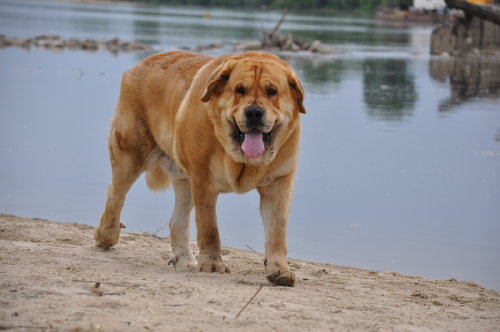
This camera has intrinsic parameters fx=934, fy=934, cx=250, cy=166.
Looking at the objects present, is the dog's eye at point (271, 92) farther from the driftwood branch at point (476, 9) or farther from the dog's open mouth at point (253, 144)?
the driftwood branch at point (476, 9)

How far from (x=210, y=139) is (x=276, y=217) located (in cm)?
67

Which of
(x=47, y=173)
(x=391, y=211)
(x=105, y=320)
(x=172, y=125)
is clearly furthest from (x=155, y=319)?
(x=47, y=173)

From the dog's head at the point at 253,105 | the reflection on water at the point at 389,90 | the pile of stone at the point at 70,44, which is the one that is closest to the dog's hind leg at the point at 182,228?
the dog's head at the point at 253,105

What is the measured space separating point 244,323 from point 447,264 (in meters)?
3.62

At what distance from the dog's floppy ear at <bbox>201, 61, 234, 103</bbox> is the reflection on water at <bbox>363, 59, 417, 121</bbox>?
10635 millimetres

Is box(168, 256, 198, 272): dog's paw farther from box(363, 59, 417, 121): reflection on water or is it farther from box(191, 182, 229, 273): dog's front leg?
box(363, 59, 417, 121): reflection on water

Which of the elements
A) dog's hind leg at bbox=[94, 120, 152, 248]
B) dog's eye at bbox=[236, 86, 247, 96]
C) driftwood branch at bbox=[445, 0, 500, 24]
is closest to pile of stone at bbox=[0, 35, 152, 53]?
driftwood branch at bbox=[445, 0, 500, 24]

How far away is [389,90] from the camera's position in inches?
824

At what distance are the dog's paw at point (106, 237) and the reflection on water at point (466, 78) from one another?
11.8m

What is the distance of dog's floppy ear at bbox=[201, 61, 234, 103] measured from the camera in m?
5.95

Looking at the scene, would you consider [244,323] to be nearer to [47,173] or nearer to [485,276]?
[485,276]

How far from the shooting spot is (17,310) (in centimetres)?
455

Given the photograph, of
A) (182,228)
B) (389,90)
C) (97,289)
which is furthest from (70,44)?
(97,289)

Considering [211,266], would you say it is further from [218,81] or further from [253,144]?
[218,81]
